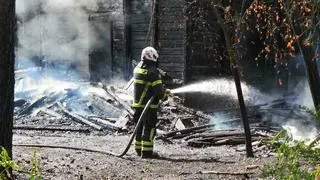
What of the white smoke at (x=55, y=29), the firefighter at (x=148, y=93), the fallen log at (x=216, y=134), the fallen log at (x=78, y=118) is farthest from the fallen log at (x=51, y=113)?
the white smoke at (x=55, y=29)

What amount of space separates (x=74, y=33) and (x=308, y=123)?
1108 centimetres

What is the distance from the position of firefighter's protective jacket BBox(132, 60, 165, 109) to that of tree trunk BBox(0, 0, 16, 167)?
11.1 feet

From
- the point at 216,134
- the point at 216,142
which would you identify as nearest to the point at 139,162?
the point at 216,142

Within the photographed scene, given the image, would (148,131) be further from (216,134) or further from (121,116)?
(121,116)

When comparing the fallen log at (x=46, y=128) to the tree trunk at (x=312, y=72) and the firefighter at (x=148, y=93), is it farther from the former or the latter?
the tree trunk at (x=312, y=72)

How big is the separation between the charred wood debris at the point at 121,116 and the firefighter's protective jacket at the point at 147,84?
2.09 metres

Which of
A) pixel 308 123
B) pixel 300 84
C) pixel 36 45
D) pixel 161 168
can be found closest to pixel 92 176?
pixel 161 168

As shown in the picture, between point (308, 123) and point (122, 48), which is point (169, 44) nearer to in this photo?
point (122, 48)

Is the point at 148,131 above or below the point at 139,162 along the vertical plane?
above

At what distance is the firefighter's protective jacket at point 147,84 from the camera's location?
29.2 feet

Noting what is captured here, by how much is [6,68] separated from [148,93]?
3608 millimetres

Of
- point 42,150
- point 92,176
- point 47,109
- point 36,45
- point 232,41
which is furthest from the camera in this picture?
point 36,45

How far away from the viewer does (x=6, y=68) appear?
586 centimetres

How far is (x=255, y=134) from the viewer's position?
10703 mm
